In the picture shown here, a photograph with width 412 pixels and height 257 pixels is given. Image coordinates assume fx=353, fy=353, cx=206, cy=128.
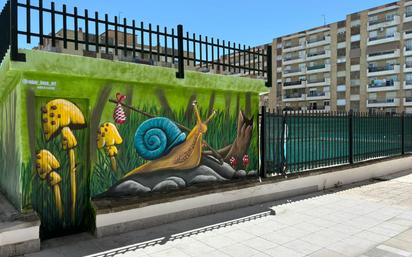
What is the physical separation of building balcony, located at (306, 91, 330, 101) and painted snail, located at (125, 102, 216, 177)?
212 feet

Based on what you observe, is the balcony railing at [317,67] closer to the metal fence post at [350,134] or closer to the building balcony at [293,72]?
the building balcony at [293,72]

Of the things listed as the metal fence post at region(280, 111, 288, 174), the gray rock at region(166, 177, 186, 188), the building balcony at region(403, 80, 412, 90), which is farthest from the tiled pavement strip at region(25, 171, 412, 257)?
the building balcony at region(403, 80, 412, 90)

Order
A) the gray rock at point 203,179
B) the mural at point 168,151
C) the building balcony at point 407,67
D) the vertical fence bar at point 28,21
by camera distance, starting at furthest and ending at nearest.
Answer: the building balcony at point 407,67 → the gray rock at point 203,179 → the mural at point 168,151 → the vertical fence bar at point 28,21

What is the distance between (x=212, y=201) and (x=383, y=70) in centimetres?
6009

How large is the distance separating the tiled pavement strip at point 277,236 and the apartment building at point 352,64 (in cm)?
4660

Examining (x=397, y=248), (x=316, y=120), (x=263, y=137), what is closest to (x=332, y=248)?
(x=397, y=248)

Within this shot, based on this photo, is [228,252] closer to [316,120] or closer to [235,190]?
[235,190]

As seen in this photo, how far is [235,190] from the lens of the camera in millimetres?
8000

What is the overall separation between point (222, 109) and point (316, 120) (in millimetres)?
3611

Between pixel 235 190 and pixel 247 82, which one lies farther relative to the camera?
pixel 247 82

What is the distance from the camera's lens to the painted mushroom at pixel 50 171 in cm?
587

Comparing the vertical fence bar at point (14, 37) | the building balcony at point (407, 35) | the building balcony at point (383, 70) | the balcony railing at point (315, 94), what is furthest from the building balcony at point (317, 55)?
the vertical fence bar at point (14, 37)

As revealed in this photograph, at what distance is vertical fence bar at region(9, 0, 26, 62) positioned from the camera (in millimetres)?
5305

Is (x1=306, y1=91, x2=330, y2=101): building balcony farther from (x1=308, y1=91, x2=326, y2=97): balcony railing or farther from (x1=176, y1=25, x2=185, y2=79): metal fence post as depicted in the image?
(x1=176, y1=25, x2=185, y2=79): metal fence post
